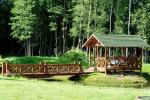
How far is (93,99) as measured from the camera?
51.8 feet

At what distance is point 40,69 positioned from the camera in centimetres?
3559

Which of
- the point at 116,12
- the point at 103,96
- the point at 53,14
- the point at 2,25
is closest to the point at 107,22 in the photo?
the point at 116,12

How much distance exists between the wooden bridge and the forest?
20448 mm

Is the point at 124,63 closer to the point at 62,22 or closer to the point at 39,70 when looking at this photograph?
the point at 39,70

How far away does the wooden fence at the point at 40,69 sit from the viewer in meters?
32.8

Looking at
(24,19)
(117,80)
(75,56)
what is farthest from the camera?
(24,19)

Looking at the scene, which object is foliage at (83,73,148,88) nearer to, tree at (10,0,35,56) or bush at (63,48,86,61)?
bush at (63,48,86,61)

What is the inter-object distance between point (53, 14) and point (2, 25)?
9.45 metres

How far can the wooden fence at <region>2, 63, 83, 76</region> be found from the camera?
3283 centimetres

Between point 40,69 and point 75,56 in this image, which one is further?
point 75,56

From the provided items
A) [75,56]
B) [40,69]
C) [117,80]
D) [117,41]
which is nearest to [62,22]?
[75,56]

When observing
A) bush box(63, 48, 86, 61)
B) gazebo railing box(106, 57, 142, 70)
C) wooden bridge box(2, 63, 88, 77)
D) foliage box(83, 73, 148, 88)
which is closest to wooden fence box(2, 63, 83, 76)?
wooden bridge box(2, 63, 88, 77)

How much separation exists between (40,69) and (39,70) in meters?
0.13

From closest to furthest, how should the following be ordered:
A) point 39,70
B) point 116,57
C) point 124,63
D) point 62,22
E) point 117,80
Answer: point 39,70, point 117,80, point 116,57, point 124,63, point 62,22
